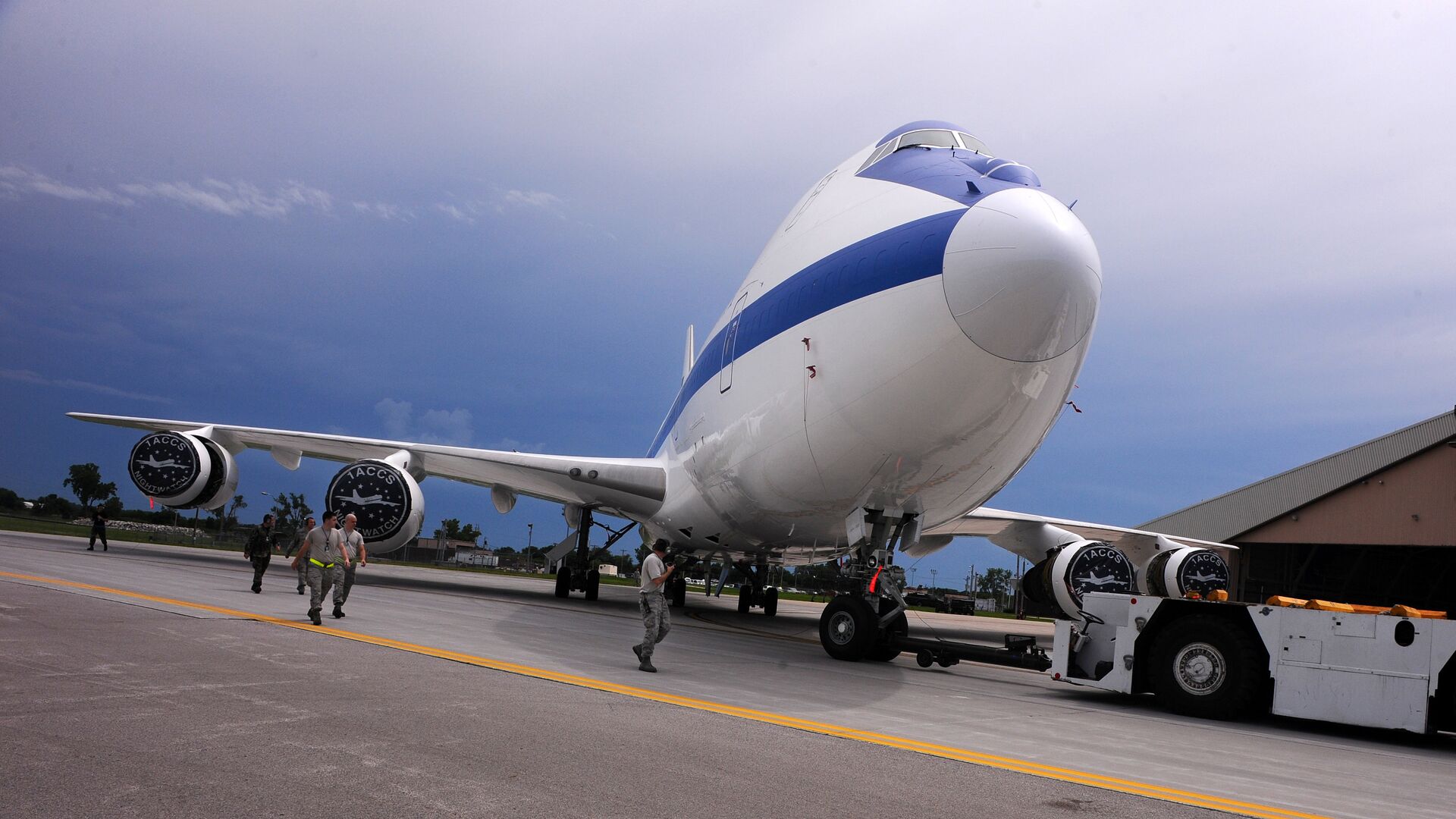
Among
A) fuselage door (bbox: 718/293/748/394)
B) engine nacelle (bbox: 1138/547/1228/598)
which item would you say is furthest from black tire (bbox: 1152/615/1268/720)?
engine nacelle (bbox: 1138/547/1228/598)

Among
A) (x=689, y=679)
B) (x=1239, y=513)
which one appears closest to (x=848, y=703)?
(x=689, y=679)

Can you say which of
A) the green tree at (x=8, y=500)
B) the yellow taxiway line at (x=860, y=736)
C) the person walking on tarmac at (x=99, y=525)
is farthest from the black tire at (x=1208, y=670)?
the green tree at (x=8, y=500)

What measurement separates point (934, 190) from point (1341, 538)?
24954mm

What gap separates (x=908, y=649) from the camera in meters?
10.8

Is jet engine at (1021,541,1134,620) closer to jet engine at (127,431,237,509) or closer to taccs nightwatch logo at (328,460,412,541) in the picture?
taccs nightwatch logo at (328,460,412,541)

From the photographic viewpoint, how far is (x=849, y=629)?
10.5 meters

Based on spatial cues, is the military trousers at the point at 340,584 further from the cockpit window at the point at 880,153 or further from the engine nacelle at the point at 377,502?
the cockpit window at the point at 880,153

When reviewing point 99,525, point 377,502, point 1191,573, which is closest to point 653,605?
point 377,502

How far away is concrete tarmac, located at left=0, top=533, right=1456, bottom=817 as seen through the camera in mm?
3824

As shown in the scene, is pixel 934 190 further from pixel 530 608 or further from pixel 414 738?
pixel 530 608

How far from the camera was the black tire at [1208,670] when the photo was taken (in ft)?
29.2

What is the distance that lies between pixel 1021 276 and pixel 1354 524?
25.4m

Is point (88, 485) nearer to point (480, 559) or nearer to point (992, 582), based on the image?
point (480, 559)

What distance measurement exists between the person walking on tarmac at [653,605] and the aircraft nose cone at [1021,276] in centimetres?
351
